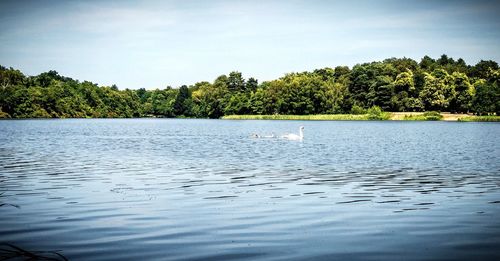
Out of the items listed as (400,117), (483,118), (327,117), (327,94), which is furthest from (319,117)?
(483,118)

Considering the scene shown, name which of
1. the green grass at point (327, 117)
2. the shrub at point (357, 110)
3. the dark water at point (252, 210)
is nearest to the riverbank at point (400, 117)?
the green grass at point (327, 117)

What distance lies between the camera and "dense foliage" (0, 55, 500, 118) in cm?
14112

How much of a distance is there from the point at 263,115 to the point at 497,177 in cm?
14423

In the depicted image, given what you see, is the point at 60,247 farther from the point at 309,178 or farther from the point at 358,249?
the point at 309,178

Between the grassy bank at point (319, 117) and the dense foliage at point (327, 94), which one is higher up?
the dense foliage at point (327, 94)

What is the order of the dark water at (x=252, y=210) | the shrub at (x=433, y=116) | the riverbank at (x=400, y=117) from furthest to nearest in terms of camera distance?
the shrub at (x=433, y=116) → the riverbank at (x=400, y=117) → the dark water at (x=252, y=210)

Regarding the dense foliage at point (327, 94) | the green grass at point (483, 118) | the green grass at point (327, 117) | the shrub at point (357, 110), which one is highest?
the dense foliage at point (327, 94)

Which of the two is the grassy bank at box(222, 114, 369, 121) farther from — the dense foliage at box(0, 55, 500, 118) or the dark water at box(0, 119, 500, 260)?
the dark water at box(0, 119, 500, 260)

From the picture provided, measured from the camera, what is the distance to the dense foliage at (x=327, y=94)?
463 feet

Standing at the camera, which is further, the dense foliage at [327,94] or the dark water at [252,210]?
the dense foliage at [327,94]

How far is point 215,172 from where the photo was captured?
84.0 ft

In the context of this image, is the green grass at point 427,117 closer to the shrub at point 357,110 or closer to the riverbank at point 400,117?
the riverbank at point 400,117

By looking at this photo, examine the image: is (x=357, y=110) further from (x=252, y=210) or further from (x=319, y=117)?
(x=252, y=210)

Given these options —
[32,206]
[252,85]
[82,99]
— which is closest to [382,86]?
[252,85]
